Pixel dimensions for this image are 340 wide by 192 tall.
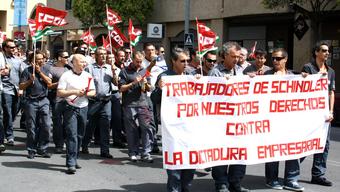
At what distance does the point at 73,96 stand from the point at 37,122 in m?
1.61

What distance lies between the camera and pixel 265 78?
23.0 feet

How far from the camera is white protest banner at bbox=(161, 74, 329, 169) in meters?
6.42

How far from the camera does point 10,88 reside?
10609 mm

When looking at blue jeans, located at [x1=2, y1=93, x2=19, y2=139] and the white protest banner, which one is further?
blue jeans, located at [x1=2, y1=93, x2=19, y2=139]

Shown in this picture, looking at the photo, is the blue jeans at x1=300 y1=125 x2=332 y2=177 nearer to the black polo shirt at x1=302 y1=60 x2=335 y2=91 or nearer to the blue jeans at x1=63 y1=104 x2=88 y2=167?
the black polo shirt at x1=302 y1=60 x2=335 y2=91

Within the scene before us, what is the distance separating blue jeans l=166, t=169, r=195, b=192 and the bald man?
2.20 m

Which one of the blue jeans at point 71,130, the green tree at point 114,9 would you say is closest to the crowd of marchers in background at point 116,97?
the blue jeans at point 71,130

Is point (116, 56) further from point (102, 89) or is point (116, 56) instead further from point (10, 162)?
point (10, 162)

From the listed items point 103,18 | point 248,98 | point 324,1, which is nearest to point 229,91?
point 248,98

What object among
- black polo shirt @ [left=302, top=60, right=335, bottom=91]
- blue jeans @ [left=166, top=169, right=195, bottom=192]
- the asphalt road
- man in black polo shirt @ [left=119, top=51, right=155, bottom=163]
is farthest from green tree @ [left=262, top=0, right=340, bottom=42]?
blue jeans @ [left=166, top=169, right=195, bottom=192]

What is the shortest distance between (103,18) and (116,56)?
65.5ft

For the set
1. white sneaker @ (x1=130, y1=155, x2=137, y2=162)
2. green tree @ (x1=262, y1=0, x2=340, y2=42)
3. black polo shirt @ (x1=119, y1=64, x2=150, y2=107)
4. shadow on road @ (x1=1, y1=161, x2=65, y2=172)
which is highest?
green tree @ (x1=262, y1=0, x2=340, y2=42)

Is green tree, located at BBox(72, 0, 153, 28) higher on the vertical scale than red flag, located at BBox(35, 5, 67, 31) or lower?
higher

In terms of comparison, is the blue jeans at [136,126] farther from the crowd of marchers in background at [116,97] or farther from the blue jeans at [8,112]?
the blue jeans at [8,112]
